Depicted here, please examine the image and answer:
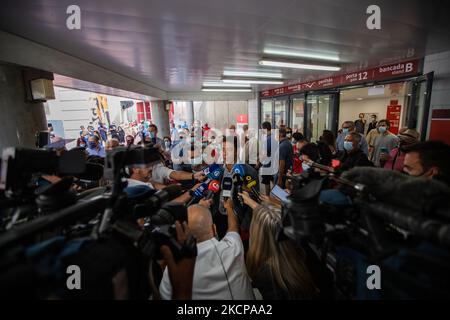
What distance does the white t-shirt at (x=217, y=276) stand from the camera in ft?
3.68

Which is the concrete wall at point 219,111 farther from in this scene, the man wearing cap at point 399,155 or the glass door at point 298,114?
the man wearing cap at point 399,155

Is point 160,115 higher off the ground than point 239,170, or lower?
higher

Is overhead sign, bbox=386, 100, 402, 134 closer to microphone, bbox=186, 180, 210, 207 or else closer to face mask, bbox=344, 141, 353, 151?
face mask, bbox=344, 141, 353, 151

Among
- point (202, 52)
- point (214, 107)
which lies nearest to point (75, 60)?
point (202, 52)

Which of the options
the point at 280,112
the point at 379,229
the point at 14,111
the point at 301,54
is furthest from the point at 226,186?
the point at 280,112

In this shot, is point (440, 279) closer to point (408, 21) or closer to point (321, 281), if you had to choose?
point (321, 281)

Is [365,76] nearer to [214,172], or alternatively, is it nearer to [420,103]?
[420,103]

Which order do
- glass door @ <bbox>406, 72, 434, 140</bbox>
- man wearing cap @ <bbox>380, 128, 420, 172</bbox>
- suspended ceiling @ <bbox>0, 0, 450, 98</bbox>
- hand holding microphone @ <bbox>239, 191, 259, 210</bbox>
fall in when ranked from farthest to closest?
glass door @ <bbox>406, 72, 434, 140</bbox>
man wearing cap @ <bbox>380, 128, 420, 172</bbox>
suspended ceiling @ <bbox>0, 0, 450, 98</bbox>
hand holding microphone @ <bbox>239, 191, 259, 210</bbox>

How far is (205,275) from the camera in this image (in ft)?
3.72

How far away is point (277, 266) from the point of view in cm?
124

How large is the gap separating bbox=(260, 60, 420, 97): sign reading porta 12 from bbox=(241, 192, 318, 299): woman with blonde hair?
5.05m

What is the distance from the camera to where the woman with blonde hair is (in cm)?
122

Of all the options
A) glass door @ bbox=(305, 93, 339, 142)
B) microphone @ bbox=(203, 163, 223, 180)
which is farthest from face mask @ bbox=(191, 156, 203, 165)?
glass door @ bbox=(305, 93, 339, 142)

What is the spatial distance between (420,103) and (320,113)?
280cm
